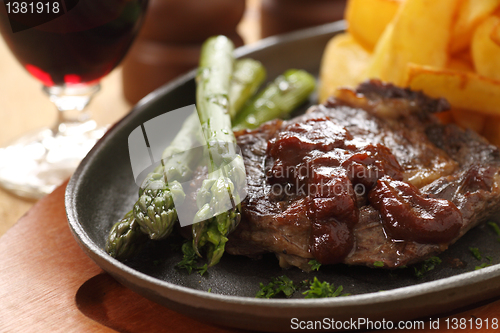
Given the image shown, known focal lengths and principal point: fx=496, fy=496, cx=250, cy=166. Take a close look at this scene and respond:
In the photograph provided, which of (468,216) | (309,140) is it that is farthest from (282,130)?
(468,216)

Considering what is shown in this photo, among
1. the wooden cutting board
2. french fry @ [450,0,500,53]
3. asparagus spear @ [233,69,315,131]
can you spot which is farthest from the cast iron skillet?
french fry @ [450,0,500,53]

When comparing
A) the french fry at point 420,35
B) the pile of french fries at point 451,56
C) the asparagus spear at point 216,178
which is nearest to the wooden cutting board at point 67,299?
the asparagus spear at point 216,178

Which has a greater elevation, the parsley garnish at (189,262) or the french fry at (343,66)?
the french fry at (343,66)

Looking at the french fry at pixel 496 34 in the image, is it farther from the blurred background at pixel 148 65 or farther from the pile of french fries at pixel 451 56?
the blurred background at pixel 148 65

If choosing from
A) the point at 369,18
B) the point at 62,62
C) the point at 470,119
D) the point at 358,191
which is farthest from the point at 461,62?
the point at 62,62

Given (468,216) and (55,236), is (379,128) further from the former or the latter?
(55,236)

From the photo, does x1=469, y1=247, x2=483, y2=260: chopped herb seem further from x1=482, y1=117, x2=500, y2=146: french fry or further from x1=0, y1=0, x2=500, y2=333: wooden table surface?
x1=482, y1=117, x2=500, y2=146: french fry

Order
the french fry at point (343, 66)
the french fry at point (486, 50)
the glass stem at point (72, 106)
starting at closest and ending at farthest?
the french fry at point (486, 50) → the glass stem at point (72, 106) → the french fry at point (343, 66)
